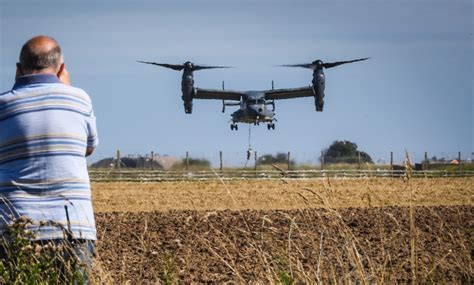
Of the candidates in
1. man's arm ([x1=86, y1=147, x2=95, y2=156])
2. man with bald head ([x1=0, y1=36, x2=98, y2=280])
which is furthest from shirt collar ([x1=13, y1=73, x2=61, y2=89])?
man's arm ([x1=86, y1=147, x2=95, y2=156])

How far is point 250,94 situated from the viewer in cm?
5988

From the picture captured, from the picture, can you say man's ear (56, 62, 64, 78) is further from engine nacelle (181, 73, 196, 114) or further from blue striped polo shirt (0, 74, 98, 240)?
engine nacelle (181, 73, 196, 114)

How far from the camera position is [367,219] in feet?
49.4

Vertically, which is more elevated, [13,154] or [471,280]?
[13,154]

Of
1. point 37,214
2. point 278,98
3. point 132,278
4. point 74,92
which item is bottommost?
point 132,278

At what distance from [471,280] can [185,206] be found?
1899 centimetres

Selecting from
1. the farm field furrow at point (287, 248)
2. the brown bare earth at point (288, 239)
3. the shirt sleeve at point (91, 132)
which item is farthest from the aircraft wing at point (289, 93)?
the shirt sleeve at point (91, 132)

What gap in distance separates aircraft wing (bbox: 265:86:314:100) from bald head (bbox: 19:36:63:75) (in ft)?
193

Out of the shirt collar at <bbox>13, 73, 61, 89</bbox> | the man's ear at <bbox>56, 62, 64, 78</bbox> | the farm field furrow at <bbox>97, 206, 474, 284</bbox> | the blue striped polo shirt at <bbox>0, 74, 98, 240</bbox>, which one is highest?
the man's ear at <bbox>56, 62, 64, 78</bbox>

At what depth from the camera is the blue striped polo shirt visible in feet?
13.7

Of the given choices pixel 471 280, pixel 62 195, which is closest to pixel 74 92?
pixel 62 195

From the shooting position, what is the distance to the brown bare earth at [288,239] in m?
4.86

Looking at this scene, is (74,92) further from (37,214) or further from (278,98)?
(278,98)

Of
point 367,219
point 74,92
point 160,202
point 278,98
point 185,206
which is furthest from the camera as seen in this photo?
point 278,98
